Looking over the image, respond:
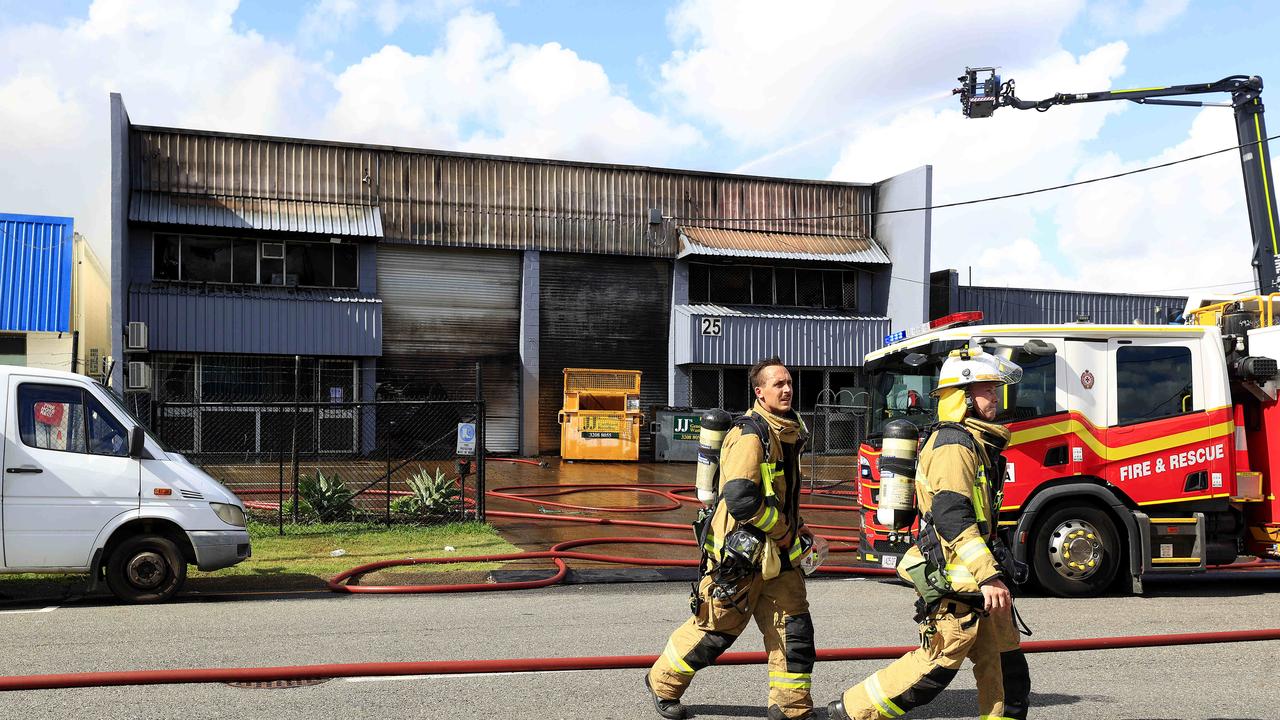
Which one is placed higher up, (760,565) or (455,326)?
(455,326)

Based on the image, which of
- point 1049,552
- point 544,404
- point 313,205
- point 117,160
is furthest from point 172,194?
point 1049,552

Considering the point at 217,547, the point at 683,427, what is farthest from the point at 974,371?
the point at 683,427

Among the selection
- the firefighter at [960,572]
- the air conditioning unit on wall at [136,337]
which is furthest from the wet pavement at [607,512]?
the air conditioning unit on wall at [136,337]

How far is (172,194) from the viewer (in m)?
22.7

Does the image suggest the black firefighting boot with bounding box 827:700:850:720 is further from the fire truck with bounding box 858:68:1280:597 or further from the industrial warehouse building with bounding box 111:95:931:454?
the industrial warehouse building with bounding box 111:95:931:454

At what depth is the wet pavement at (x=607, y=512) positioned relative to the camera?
1062 cm

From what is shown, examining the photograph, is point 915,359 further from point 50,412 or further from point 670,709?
point 50,412

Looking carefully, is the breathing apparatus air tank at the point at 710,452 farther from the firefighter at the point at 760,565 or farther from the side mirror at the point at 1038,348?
the side mirror at the point at 1038,348

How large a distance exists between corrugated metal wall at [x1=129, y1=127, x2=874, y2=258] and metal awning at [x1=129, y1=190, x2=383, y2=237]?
0.67 feet

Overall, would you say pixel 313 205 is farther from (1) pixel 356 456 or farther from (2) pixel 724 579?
(2) pixel 724 579

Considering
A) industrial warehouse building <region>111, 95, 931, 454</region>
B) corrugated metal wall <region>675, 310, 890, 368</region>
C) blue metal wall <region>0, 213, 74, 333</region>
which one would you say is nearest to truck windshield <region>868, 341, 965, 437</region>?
industrial warehouse building <region>111, 95, 931, 454</region>

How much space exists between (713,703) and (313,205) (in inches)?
817

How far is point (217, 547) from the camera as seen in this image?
8.69m

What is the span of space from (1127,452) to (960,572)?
5.74 metres
